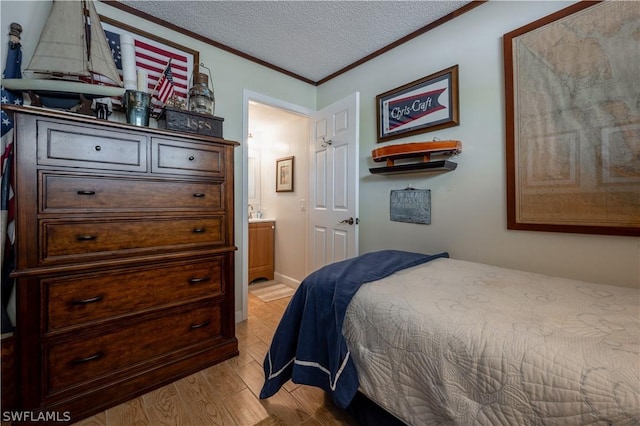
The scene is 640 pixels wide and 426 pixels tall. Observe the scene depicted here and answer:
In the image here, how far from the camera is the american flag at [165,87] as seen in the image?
1982 mm

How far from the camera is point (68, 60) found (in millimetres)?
1504

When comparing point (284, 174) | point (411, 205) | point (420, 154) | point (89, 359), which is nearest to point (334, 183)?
point (411, 205)

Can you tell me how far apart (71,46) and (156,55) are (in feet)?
2.13

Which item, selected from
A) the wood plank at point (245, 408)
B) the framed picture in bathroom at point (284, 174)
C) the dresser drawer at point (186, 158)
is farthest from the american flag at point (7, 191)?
the framed picture in bathroom at point (284, 174)

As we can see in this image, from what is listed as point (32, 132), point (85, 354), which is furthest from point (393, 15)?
point (85, 354)

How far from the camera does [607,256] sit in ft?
4.81

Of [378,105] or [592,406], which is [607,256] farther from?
[378,105]

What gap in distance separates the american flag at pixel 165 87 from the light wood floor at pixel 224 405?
1.98 metres

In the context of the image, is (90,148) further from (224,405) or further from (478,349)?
(478,349)

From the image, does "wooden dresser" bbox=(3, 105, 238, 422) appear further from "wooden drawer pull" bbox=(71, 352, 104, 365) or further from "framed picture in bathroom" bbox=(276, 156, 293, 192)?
"framed picture in bathroom" bbox=(276, 156, 293, 192)

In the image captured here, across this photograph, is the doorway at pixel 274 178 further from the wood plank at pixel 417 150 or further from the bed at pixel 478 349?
the bed at pixel 478 349

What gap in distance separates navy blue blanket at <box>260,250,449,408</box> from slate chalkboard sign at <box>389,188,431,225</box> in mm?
844

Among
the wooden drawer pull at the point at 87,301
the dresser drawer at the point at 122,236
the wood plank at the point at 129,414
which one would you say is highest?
the dresser drawer at the point at 122,236

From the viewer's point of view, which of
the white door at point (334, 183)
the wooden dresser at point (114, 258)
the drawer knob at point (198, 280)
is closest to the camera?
the wooden dresser at point (114, 258)
